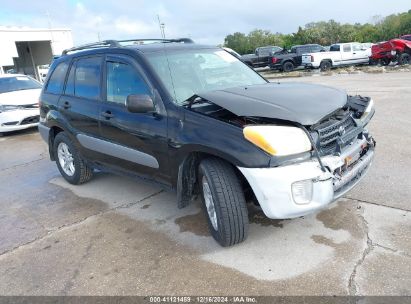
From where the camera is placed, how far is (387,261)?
2.98m

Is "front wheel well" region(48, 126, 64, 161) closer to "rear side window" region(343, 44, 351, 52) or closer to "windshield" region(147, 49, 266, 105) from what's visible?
"windshield" region(147, 49, 266, 105)

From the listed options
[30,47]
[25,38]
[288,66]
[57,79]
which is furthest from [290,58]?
[30,47]

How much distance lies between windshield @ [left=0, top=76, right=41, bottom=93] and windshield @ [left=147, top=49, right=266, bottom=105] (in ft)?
26.3

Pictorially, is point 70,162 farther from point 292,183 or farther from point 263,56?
point 263,56

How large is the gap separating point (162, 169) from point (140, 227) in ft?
2.29

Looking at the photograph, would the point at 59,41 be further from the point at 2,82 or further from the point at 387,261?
the point at 387,261

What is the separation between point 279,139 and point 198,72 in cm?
154

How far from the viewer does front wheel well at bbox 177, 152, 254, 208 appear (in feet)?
11.1

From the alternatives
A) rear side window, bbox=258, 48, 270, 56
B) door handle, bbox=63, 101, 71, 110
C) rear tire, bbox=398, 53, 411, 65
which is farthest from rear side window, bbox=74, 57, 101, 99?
rear side window, bbox=258, 48, 270, 56

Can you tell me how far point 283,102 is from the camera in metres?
3.19

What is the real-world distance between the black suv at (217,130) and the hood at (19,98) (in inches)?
222

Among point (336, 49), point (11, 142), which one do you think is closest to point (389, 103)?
point (11, 142)

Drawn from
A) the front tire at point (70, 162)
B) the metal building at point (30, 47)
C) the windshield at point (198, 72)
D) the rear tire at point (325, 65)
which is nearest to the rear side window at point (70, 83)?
the front tire at point (70, 162)

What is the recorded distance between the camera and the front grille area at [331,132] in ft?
10.1
